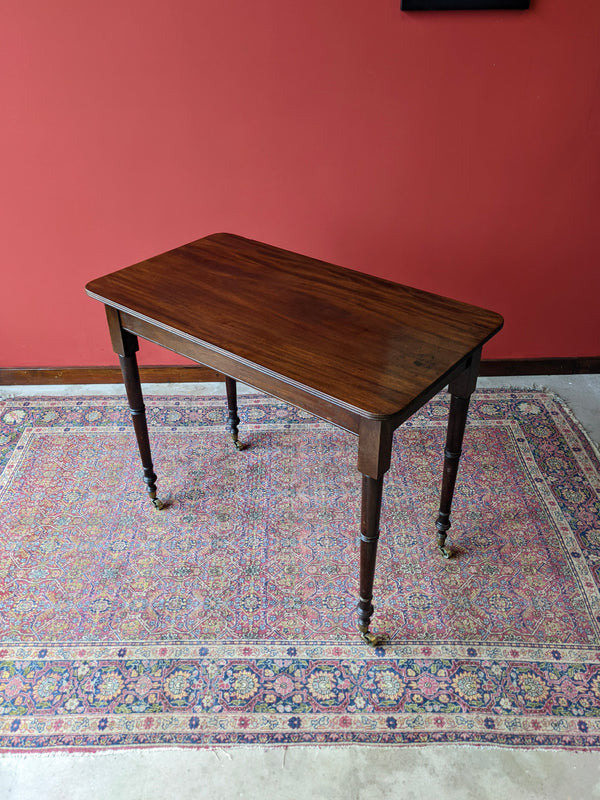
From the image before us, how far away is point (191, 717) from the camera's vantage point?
6.10 ft

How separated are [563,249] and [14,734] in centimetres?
274

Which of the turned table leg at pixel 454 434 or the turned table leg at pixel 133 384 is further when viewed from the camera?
the turned table leg at pixel 133 384

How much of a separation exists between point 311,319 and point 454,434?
576 mm

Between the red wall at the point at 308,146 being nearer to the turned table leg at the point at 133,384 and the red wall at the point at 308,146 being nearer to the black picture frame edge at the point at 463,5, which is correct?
the black picture frame edge at the point at 463,5

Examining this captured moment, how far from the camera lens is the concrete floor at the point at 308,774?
171 cm

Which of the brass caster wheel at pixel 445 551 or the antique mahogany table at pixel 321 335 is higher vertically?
the antique mahogany table at pixel 321 335

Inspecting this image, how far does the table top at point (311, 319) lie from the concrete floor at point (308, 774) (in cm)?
95

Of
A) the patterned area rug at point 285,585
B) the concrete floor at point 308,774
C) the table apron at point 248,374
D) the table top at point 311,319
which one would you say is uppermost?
the table top at point 311,319

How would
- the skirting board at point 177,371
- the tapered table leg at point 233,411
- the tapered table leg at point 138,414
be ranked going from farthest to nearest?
the skirting board at point 177,371
the tapered table leg at point 233,411
the tapered table leg at point 138,414

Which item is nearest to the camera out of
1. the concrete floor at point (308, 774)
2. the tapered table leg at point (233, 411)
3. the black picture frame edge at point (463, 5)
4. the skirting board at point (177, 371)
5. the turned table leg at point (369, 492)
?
the turned table leg at point (369, 492)

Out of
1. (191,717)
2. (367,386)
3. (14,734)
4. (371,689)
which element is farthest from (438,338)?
(14,734)

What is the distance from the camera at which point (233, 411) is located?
2.78 m

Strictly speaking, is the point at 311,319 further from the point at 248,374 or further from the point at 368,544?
the point at 368,544

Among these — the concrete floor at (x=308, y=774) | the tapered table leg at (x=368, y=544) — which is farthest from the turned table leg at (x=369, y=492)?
the concrete floor at (x=308, y=774)
